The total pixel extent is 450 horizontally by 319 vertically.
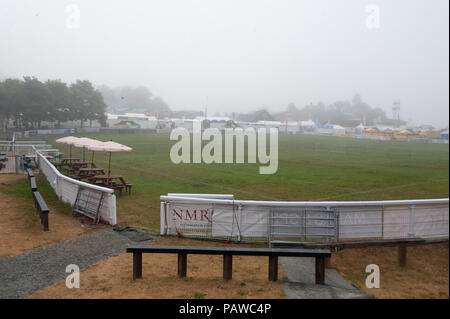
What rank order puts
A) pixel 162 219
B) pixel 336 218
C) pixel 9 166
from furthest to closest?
1. pixel 9 166
2. pixel 162 219
3. pixel 336 218

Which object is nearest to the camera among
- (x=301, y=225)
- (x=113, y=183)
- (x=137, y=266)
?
(x=137, y=266)

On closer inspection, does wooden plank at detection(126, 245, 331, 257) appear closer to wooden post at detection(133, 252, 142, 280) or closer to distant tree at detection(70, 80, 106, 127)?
wooden post at detection(133, 252, 142, 280)

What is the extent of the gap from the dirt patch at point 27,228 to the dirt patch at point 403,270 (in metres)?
5.43

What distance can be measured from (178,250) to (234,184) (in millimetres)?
10830

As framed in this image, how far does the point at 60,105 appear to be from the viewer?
3728cm

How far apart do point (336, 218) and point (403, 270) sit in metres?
1.45

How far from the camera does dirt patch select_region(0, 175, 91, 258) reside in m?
6.98

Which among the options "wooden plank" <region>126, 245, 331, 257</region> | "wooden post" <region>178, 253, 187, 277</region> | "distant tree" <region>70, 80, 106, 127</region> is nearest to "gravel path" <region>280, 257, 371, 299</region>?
"wooden plank" <region>126, 245, 331, 257</region>

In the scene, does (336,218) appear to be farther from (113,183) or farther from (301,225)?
(113,183)

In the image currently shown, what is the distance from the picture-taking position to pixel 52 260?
606cm

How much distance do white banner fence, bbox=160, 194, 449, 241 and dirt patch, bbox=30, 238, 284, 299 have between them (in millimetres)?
1205

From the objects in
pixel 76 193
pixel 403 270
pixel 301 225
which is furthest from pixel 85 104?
pixel 403 270
